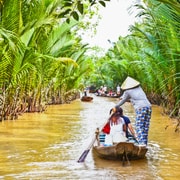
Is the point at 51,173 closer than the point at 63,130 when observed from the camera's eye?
Yes

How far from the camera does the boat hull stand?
6.86 metres

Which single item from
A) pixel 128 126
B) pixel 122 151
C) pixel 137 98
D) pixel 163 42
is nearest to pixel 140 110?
pixel 137 98

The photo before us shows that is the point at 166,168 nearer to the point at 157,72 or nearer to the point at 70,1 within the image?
the point at 70,1

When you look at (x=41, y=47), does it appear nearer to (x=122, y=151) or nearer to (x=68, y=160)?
(x=68, y=160)

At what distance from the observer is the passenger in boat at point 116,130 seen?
7430mm

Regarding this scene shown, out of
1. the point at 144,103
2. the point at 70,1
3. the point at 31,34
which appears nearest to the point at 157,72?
the point at 31,34

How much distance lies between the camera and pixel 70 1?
330cm

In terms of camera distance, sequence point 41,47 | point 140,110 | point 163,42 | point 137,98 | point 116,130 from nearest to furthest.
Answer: point 116,130 → point 140,110 → point 137,98 → point 163,42 → point 41,47

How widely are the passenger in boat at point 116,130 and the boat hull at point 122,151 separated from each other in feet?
0.94

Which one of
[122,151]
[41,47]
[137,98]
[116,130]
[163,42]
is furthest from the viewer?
[41,47]

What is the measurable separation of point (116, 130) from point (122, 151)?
59 cm

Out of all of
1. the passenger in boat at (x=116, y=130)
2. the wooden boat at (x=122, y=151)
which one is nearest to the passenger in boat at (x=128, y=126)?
the passenger in boat at (x=116, y=130)

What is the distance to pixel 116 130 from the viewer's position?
7.45m

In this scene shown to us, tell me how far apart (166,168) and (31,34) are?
821 cm
